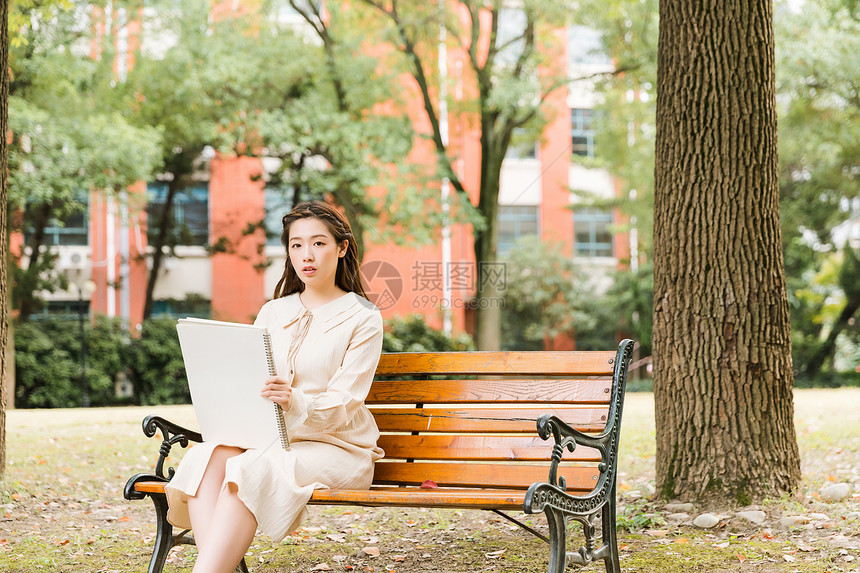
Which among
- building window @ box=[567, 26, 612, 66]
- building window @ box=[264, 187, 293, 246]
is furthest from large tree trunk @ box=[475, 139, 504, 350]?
building window @ box=[264, 187, 293, 246]

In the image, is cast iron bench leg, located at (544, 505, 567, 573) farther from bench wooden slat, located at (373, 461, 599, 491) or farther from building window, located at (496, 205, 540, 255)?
building window, located at (496, 205, 540, 255)

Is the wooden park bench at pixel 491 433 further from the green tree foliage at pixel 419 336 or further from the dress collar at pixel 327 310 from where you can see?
the green tree foliage at pixel 419 336

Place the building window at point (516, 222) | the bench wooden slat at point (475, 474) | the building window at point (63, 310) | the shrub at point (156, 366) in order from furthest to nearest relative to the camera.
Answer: the building window at point (516, 222)
the building window at point (63, 310)
the shrub at point (156, 366)
the bench wooden slat at point (475, 474)

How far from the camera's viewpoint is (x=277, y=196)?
1984cm

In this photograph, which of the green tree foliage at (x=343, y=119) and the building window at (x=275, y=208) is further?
the building window at (x=275, y=208)

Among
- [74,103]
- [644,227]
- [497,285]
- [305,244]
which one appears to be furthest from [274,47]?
[305,244]

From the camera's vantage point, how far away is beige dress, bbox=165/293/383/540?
2.86 m

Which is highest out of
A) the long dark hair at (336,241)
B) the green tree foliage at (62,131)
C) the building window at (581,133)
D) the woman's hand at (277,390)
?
the building window at (581,133)

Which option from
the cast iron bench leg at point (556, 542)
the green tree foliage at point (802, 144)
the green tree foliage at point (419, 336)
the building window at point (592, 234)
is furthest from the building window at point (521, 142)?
the cast iron bench leg at point (556, 542)

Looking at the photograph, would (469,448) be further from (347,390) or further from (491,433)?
(347,390)

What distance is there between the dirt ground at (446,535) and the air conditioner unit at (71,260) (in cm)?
1398

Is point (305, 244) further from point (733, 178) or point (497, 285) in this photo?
point (497, 285)

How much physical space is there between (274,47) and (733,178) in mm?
13601

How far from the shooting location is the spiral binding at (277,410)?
9.29ft
